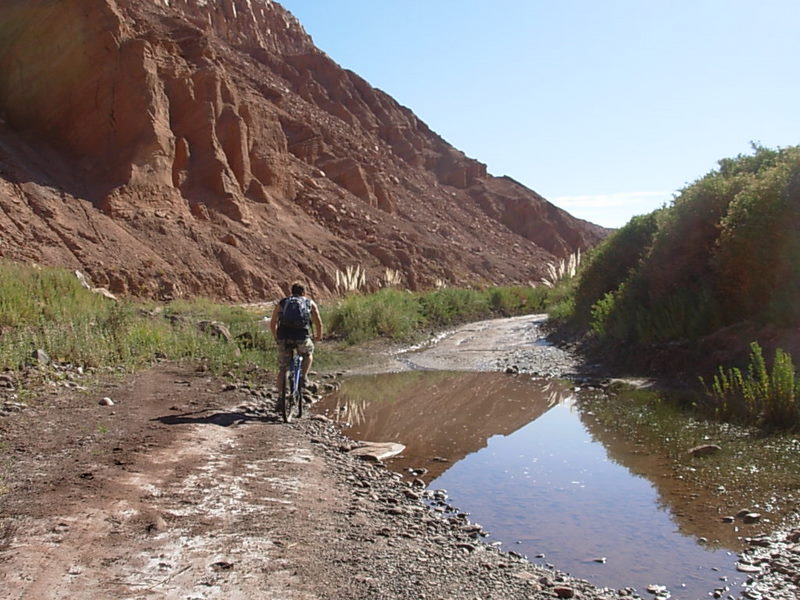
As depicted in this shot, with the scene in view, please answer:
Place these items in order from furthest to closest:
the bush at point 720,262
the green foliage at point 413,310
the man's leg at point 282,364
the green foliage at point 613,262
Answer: the green foliage at point 413,310
the green foliage at point 613,262
the bush at point 720,262
the man's leg at point 282,364

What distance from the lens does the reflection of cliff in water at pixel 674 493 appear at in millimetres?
5457

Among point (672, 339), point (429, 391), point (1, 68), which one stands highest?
point (1, 68)

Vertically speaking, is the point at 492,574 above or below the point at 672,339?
below

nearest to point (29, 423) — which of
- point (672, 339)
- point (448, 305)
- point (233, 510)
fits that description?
point (233, 510)

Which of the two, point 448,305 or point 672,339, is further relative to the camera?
point 448,305

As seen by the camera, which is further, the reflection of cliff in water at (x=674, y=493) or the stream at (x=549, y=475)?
the reflection of cliff in water at (x=674, y=493)

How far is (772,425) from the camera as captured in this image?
27.1 feet

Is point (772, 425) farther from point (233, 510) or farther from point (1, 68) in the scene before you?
point (1, 68)

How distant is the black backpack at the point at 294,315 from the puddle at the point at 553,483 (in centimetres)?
148

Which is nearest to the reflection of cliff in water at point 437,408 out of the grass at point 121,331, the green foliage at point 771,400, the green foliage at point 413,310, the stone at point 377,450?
the stone at point 377,450

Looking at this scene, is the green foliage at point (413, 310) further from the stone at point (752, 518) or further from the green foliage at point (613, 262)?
the stone at point (752, 518)

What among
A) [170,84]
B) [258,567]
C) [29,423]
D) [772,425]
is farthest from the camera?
[170,84]

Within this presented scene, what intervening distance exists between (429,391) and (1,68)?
101 ft

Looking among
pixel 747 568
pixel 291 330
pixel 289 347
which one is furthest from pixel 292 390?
pixel 747 568
